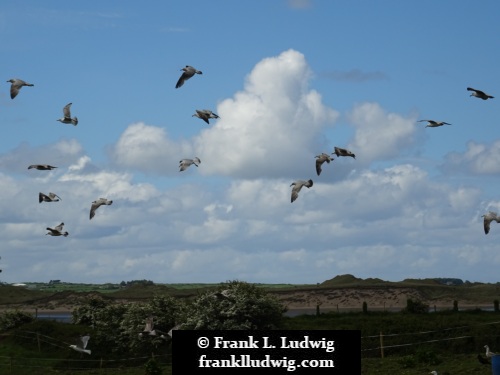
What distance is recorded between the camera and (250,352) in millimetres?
26891

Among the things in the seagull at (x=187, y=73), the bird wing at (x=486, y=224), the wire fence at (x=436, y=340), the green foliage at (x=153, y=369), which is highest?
the seagull at (x=187, y=73)

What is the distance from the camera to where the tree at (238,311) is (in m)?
59.1

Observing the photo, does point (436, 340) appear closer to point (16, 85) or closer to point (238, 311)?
point (238, 311)

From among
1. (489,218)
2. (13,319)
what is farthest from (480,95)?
(13,319)

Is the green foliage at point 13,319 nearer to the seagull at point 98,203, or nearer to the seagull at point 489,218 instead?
the seagull at point 98,203

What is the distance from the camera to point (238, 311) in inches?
2330

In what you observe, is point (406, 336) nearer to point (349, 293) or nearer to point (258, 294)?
point (258, 294)

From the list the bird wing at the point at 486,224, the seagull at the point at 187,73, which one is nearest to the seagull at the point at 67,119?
the seagull at the point at 187,73

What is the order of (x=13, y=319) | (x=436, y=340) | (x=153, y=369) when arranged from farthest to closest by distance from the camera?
1. (x=13, y=319)
2. (x=436, y=340)
3. (x=153, y=369)

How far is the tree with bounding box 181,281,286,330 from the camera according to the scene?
59.1 meters

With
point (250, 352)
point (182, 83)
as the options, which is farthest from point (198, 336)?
point (182, 83)

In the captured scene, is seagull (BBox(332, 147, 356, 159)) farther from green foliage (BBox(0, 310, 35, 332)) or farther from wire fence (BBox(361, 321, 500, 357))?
green foliage (BBox(0, 310, 35, 332))

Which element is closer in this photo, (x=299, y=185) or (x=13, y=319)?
(x=299, y=185)

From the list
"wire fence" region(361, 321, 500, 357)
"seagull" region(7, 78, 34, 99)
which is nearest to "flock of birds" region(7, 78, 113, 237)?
"seagull" region(7, 78, 34, 99)
